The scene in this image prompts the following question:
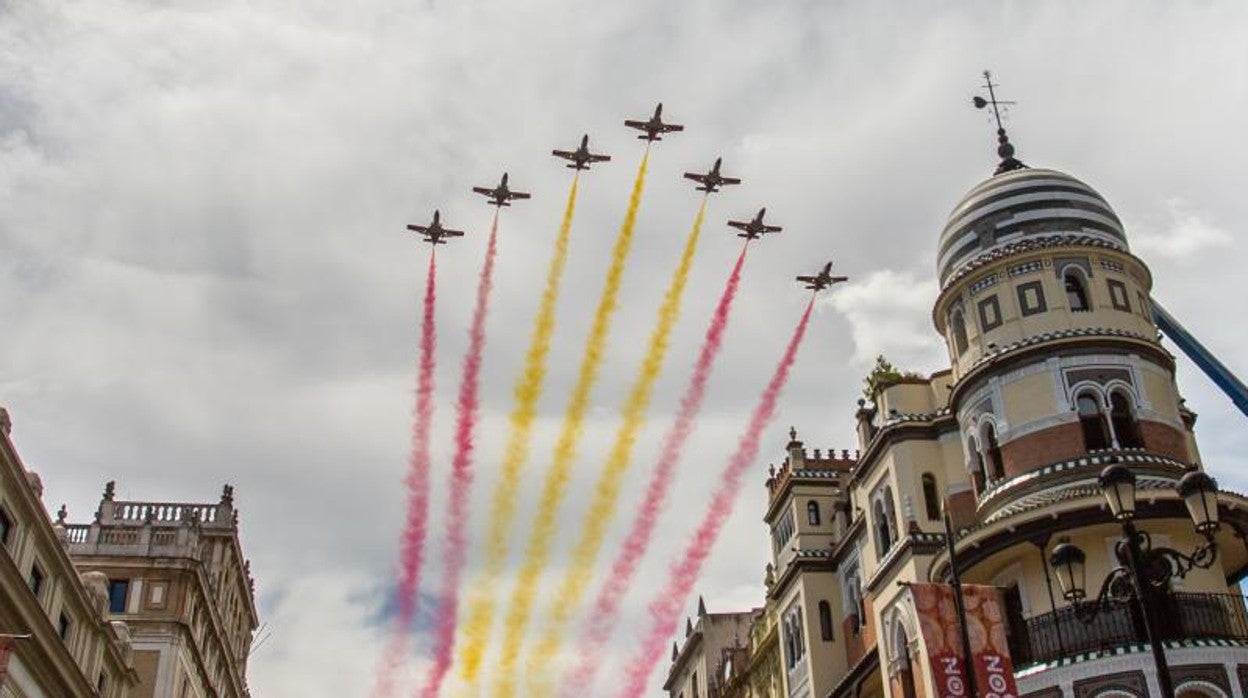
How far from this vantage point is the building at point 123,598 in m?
36.9

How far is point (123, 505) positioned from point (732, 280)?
32103 mm

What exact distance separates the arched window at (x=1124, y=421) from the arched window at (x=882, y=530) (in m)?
10.1

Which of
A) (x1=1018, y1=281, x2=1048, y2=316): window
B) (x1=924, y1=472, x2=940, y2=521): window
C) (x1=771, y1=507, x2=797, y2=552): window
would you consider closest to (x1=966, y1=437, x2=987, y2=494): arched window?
(x1=924, y1=472, x2=940, y2=521): window

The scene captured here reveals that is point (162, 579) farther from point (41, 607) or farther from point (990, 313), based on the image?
point (990, 313)

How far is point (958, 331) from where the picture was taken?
53438 millimetres

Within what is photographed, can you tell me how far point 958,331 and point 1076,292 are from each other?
5035 millimetres

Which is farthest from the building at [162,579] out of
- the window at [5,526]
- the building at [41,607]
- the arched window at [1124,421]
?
the arched window at [1124,421]

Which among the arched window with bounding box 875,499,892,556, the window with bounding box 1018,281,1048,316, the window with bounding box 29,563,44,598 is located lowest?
the window with bounding box 29,563,44,598

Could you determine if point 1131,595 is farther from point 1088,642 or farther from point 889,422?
point 889,422

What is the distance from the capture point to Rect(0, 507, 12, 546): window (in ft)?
117

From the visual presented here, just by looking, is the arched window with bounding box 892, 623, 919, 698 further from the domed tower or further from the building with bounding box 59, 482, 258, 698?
the building with bounding box 59, 482, 258, 698

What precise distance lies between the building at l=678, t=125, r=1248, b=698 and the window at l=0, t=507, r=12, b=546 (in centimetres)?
2663

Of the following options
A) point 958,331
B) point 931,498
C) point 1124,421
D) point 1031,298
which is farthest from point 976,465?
point 1031,298

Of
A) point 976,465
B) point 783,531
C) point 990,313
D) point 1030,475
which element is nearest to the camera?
point 1030,475
